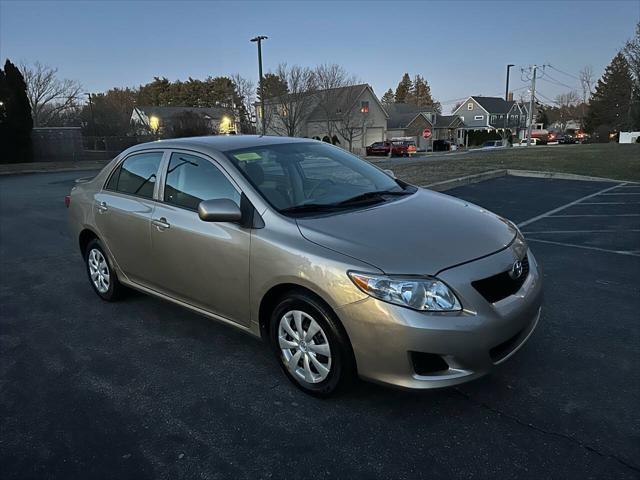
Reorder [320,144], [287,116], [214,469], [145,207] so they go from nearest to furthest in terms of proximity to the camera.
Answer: [214,469] → [145,207] → [320,144] → [287,116]

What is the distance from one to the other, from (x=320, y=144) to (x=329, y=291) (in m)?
2.06

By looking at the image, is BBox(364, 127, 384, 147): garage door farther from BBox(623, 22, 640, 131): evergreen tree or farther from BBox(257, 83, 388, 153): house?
BBox(623, 22, 640, 131): evergreen tree

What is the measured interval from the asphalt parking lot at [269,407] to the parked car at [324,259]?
31 cm

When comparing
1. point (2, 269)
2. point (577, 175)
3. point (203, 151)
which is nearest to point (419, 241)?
point (203, 151)

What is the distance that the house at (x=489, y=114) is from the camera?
248ft

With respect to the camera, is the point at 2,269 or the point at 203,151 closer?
the point at 203,151

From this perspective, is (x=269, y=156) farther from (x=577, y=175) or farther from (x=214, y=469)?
(x=577, y=175)

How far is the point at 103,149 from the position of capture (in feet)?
129

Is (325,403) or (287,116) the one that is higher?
(287,116)

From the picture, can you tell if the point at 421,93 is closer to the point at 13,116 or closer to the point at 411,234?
the point at 13,116

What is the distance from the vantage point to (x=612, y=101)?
60.5 metres

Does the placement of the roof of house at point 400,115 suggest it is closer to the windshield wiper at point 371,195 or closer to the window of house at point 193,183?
the windshield wiper at point 371,195

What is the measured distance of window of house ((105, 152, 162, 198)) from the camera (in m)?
4.05

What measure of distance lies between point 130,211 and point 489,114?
7958 cm
